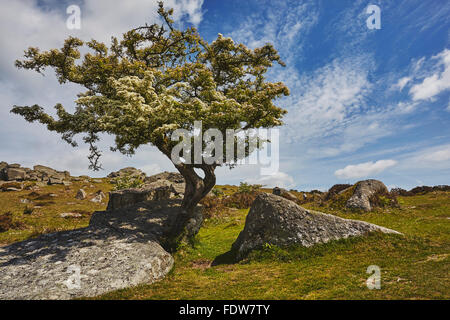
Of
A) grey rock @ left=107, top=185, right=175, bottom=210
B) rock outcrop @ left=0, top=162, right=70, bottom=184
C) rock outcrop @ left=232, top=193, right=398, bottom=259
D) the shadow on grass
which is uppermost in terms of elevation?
rock outcrop @ left=0, top=162, right=70, bottom=184

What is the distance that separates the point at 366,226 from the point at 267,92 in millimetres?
12048

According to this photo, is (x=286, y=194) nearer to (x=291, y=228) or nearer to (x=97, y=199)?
(x=291, y=228)

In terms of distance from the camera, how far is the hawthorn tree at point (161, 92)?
630 inches

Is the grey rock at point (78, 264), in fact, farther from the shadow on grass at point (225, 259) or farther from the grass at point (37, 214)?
the grass at point (37, 214)

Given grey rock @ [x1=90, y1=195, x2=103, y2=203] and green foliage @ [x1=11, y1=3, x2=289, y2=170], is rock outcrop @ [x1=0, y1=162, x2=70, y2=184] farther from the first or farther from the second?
green foliage @ [x1=11, y1=3, x2=289, y2=170]

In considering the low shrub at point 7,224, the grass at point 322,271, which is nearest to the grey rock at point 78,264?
the grass at point 322,271

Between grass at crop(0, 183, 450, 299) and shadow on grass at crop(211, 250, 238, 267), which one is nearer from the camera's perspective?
grass at crop(0, 183, 450, 299)

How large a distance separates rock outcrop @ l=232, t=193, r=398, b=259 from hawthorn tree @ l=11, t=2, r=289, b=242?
5.68m

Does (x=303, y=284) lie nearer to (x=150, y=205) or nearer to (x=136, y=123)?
(x=136, y=123)

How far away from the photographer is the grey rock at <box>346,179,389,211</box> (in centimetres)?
2684

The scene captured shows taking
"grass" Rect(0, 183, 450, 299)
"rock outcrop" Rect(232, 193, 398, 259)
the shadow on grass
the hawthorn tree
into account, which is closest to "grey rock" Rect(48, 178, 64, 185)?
the hawthorn tree

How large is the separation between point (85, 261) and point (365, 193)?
2936 cm
